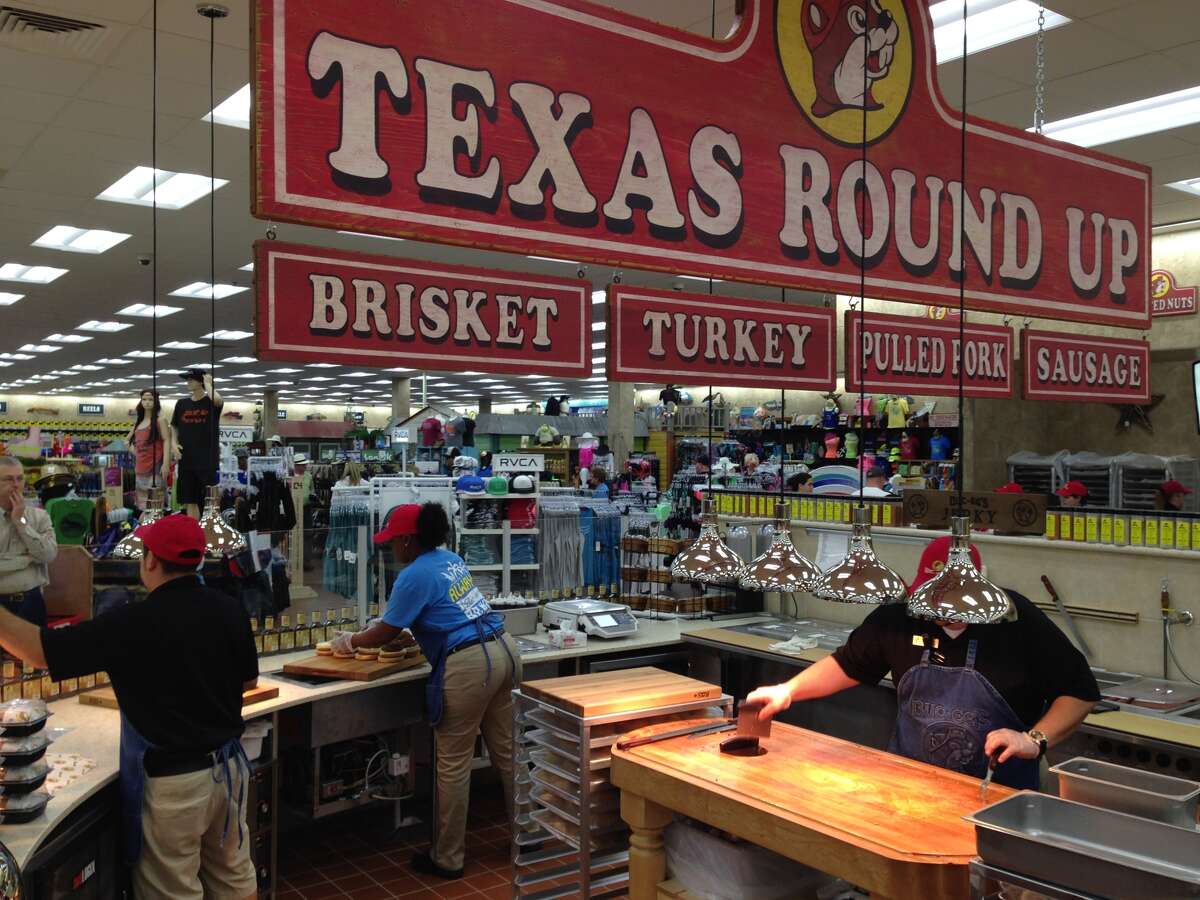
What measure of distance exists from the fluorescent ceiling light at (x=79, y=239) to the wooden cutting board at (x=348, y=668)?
6.35 m

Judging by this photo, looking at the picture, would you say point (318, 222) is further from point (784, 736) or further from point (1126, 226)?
point (1126, 226)

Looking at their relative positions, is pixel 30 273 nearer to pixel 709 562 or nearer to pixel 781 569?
pixel 709 562

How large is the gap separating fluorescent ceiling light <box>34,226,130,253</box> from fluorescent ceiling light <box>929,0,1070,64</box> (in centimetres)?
772

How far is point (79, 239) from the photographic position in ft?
31.9

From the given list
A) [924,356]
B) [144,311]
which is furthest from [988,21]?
[144,311]

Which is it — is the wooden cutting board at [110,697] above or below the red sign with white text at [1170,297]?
below

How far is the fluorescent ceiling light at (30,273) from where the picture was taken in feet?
36.6

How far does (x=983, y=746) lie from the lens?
320 centimetres

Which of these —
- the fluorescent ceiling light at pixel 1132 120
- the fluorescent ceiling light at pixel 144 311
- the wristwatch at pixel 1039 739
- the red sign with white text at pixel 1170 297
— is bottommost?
the wristwatch at pixel 1039 739

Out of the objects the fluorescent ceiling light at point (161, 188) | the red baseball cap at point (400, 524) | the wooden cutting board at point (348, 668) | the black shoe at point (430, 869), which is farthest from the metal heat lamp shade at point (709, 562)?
the fluorescent ceiling light at point (161, 188)

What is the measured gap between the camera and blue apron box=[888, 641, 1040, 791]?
126 inches

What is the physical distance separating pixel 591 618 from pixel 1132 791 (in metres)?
3.94

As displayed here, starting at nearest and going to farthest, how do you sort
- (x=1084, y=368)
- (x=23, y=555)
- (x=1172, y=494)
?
(x=1084, y=368)
(x=23, y=555)
(x=1172, y=494)

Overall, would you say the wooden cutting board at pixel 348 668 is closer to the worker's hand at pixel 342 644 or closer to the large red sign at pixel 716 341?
the worker's hand at pixel 342 644
